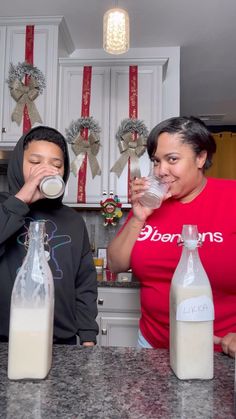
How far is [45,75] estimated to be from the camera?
245 centimetres

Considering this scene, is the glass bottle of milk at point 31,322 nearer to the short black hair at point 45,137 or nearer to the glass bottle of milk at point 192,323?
the glass bottle of milk at point 192,323

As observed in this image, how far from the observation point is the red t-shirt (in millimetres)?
868

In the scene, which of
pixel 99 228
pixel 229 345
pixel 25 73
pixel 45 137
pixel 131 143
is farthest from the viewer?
pixel 99 228

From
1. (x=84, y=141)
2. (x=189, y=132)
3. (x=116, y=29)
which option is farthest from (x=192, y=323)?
(x=84, y=141)

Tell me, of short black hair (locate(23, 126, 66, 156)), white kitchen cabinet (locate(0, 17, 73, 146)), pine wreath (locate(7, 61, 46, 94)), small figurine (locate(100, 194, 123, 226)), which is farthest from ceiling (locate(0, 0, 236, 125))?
short black hair (locate(23, 126, 66, 156))

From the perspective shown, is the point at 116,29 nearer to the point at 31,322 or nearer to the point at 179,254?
the point at 179,254

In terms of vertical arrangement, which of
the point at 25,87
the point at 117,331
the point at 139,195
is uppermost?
the point at 25,87

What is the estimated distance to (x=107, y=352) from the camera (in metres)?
0.66

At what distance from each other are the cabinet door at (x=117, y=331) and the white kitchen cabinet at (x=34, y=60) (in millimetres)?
1298

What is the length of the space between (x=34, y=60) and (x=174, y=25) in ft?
3.13

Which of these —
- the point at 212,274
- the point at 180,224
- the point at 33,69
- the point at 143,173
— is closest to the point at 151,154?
the point at 180,224

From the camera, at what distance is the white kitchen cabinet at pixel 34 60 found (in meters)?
2.43

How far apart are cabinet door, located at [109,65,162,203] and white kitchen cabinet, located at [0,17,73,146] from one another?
1.39 feet

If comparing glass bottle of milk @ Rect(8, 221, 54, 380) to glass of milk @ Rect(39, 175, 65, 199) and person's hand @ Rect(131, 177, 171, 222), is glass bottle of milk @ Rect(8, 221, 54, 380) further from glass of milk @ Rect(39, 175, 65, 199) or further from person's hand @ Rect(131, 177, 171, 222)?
person's hand @ Rect(131, 177, 171, 222)
